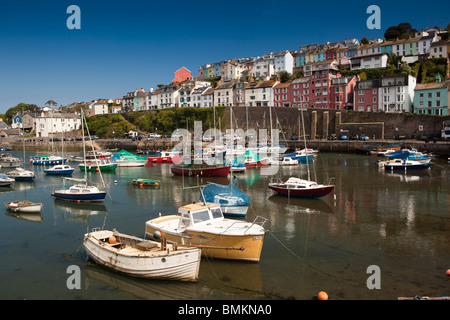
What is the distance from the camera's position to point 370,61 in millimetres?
76562

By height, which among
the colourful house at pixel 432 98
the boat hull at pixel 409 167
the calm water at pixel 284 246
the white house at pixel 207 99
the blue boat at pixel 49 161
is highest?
the white house at pixel 207 99

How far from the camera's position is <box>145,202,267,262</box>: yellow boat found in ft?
43.0

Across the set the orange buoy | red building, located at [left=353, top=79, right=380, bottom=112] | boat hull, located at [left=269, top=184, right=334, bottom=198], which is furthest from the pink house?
the orange buoy

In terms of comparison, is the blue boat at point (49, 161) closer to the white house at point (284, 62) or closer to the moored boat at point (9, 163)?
the moored boat at point (9, 163)

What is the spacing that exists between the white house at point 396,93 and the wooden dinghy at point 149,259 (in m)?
58.9

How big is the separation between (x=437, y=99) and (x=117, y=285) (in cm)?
6093

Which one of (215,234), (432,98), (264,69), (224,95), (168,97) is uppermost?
(264,69)

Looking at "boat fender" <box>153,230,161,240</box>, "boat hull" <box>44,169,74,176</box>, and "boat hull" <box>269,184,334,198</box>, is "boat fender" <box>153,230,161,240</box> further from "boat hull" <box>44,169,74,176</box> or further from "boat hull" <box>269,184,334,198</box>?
"boat hull" <box>44,169,74,176</box>

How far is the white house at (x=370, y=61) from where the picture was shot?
74.9m

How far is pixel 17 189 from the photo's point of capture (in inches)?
1286

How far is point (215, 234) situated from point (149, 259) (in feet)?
8.49

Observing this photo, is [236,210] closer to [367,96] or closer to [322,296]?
[322,296]

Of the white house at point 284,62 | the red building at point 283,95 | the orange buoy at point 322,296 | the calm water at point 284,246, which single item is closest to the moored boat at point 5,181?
the calm water at point 284,246

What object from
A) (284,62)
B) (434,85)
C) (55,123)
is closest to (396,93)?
(434,85)
